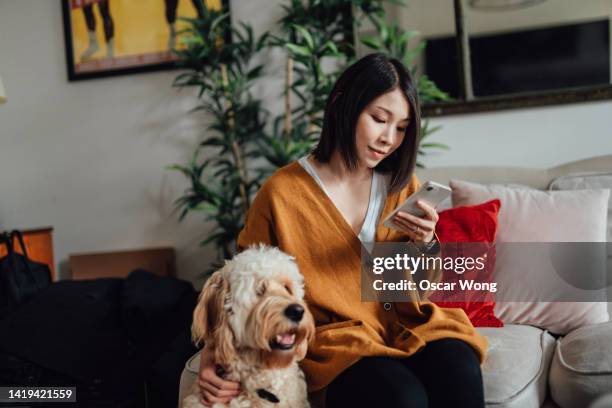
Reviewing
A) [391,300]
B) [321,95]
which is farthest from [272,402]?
[321,95]

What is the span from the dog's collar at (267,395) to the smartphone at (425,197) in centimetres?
47

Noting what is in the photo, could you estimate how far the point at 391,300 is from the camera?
1337 millimetres

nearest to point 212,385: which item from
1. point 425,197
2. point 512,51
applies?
point 425,197

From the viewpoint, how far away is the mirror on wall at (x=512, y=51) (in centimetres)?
232

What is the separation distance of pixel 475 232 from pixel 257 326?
94cm

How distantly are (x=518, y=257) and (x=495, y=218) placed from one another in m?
0.14

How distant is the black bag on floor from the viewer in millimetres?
2219

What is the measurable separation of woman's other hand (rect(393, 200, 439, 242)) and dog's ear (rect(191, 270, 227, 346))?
44 cm

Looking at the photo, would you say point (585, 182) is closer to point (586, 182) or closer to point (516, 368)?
point (586, 182)

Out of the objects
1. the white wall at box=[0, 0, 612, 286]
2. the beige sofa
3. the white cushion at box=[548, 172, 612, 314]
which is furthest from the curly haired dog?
the white wall at box=[0, 0, 612, 286]

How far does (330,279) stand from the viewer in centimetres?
131

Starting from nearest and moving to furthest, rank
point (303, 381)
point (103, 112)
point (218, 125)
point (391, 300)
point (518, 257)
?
point (303, 381)
point (391, 300)
point (518, 257)
point (218, 125)
point (103, 112)

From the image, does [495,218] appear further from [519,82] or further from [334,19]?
[334,19]
